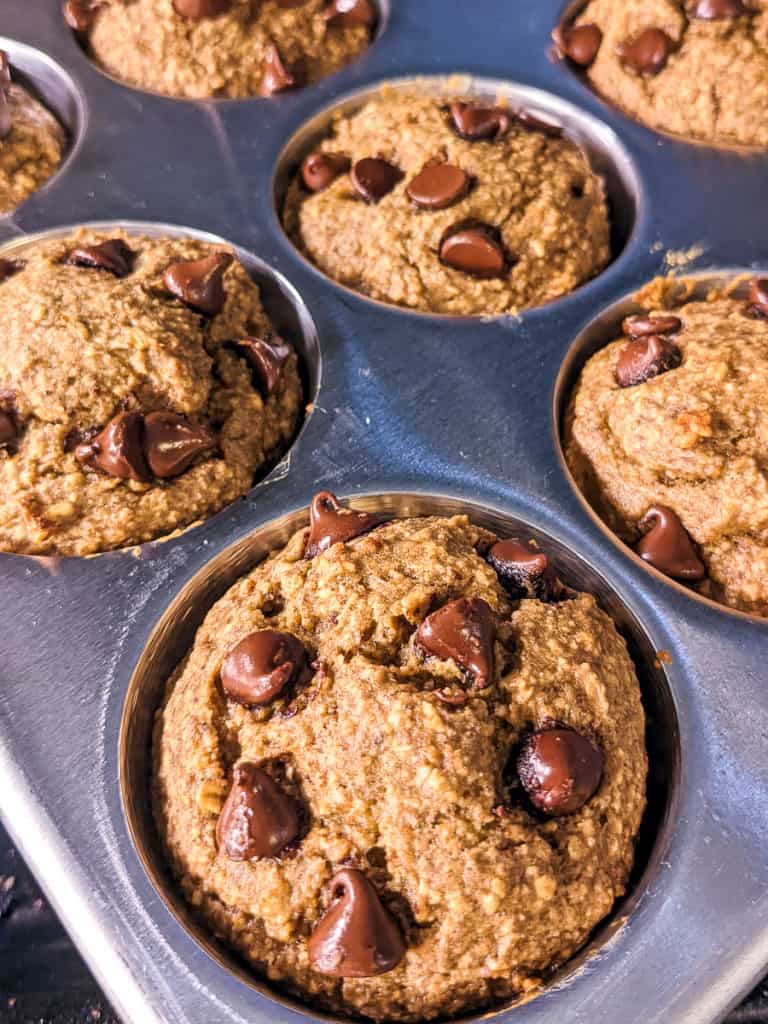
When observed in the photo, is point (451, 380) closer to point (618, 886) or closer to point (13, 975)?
point (618, 886)

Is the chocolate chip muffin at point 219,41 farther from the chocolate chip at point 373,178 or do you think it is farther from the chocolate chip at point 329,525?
the chocolate chip at point 329,525

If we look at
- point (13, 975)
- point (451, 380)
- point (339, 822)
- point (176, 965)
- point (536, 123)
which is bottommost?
point (13, 975)

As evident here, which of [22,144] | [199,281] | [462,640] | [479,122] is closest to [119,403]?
[199,281]

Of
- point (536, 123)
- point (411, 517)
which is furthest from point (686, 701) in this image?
point (536, 123)

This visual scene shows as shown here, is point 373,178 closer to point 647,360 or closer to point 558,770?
point 647,360

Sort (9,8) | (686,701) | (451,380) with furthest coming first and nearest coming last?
(9,8) < (451,380) < (686,701)

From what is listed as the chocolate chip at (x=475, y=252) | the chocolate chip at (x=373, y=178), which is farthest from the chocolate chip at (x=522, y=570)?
the chocolate chip at (x=373, y=178)
